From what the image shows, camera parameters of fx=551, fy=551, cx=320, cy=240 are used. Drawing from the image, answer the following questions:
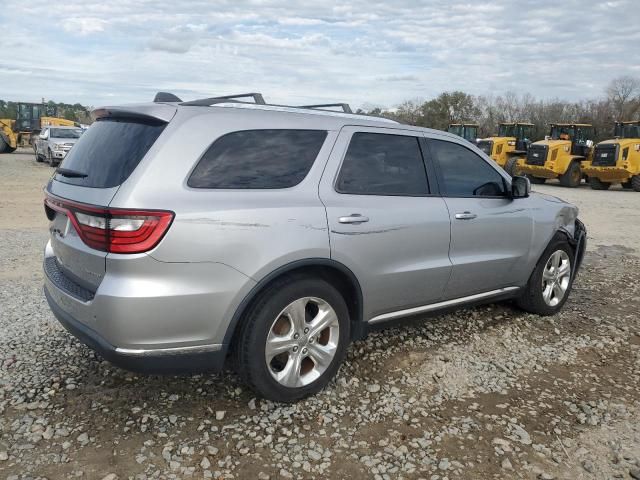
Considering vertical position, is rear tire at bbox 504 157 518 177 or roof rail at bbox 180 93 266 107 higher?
roof rail at bbox 180 93 266 107

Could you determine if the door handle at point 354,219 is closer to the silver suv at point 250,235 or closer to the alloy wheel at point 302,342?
the silver suv at point 250,235

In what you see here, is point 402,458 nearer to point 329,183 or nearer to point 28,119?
point 329,183

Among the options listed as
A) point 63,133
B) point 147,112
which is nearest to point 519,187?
point 147,112

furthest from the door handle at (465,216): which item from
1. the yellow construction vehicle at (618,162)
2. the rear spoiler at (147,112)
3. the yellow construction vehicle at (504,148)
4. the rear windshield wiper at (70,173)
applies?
the yellow construction vehicle at (504,148)

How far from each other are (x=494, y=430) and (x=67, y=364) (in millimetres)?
2830

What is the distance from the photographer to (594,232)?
33.2 ft

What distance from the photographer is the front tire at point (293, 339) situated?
3.07 meters

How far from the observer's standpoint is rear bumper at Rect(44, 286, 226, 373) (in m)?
2.80

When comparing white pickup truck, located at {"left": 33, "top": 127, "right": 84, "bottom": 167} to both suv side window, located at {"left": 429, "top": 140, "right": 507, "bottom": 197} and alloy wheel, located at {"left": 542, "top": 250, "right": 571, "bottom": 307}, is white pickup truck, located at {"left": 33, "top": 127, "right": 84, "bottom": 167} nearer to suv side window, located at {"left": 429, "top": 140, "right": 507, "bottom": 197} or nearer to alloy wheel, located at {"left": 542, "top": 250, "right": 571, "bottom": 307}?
suv side window, located at {"left": 429, "top": 140, "right": 507, "bottom": 197}

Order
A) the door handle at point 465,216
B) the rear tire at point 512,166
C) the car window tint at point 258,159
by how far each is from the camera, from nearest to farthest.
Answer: the car window tint at point 258,159
the door handle at point 465,216
the rear tire at point 512,166

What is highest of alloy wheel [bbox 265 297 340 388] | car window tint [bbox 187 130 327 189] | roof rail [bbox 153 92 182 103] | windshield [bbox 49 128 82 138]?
windshield [bbox 49 128 82 138]

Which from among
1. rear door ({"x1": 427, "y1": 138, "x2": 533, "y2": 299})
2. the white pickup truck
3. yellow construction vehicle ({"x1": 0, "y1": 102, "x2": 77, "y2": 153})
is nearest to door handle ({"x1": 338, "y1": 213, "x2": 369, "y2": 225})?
rear door ({"x1": 427, "y1": 138, "x2": 533, "y2": 299})

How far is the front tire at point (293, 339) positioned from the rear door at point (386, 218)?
0.91ft

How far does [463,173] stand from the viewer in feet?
14.2
